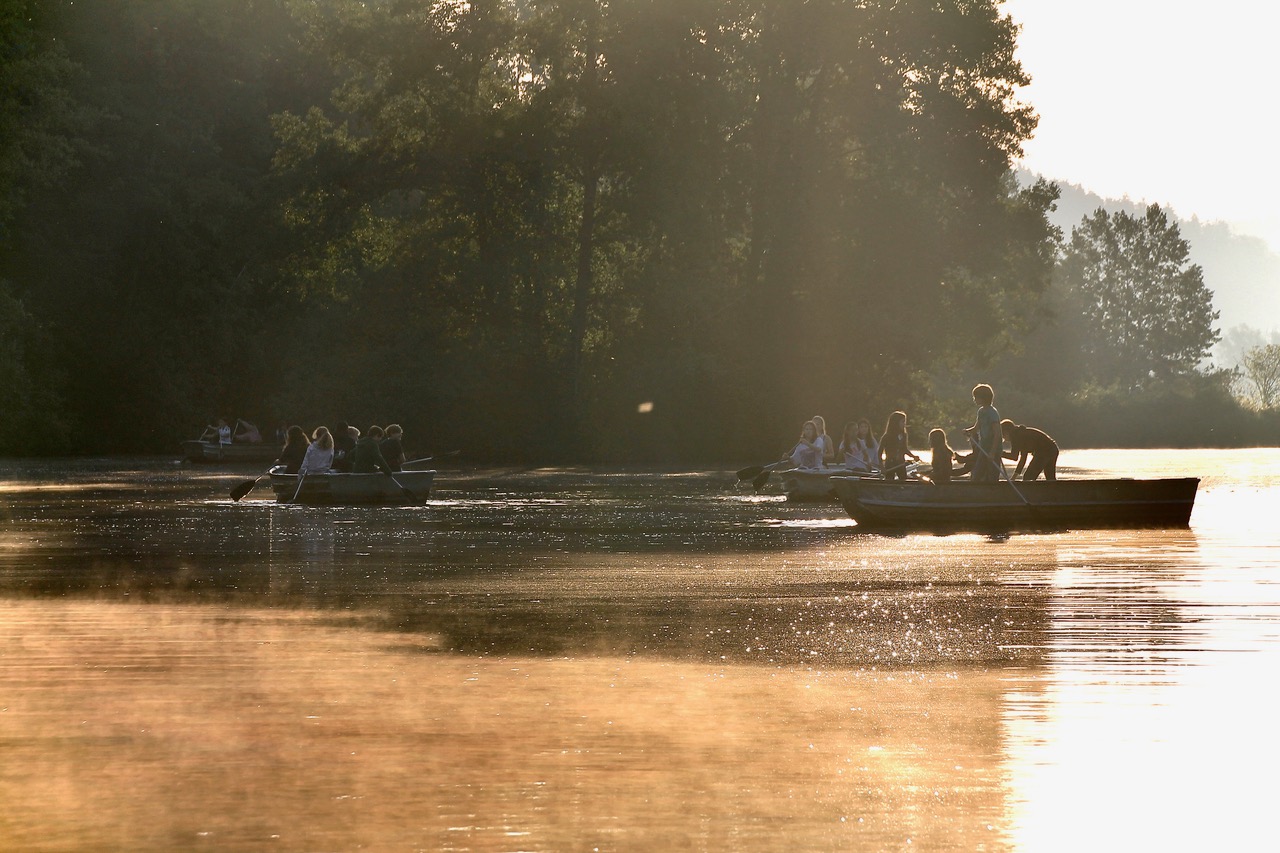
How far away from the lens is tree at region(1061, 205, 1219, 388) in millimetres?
129250

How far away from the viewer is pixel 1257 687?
10461 mm

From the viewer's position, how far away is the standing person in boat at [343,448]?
1309 inches

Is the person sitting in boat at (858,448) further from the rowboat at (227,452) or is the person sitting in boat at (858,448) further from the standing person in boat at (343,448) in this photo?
the rowboat at (227,452)

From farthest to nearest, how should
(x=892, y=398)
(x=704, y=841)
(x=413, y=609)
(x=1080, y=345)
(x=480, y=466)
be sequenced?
(x=1080, y=345), (x=892, y=398), (x=480, y=466), (x=413, y=609), (x=704, y=841)

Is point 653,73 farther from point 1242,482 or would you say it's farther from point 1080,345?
point 1080,345

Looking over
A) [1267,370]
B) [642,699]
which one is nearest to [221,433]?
[642,699]

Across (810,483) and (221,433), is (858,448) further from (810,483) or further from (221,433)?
(221,433)

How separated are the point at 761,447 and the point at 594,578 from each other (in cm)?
4110

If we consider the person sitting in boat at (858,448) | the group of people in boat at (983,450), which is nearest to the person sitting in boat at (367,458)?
the person sitting in boat at (858,448)

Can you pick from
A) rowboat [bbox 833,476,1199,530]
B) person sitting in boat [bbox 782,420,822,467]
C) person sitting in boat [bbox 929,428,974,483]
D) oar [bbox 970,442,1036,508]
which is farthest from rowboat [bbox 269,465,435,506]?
oar [bbox 970,442,1036,508]

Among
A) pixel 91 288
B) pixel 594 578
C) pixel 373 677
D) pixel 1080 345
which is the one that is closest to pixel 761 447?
pixel 91 288

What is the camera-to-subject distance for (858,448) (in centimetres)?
3350

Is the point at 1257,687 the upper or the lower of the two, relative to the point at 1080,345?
lower

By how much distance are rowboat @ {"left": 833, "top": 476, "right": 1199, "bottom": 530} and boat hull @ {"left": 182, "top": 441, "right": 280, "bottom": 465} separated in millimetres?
39095
